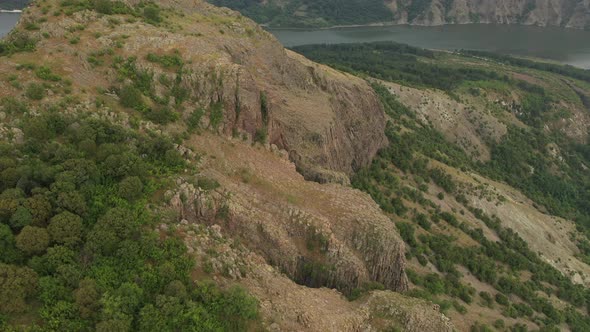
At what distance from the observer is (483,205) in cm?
7644

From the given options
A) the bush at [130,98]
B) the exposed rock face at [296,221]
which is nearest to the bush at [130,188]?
the exposed rock face at [296,221]

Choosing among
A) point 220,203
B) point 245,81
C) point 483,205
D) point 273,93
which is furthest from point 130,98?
point 483,205

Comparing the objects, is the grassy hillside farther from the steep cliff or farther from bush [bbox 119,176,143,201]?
bush [bbox 119,176,143,201]

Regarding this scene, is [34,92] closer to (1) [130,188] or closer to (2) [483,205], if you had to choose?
(1) [130,188]

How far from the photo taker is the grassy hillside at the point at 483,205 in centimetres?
5450

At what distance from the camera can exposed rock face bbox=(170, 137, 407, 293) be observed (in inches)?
1346

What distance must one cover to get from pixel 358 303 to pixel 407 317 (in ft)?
12.7

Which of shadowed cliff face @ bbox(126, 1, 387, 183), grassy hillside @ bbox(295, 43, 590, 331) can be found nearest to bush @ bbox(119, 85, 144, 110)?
shadowed cliff face @ bbox(126, 1, 387, 183)

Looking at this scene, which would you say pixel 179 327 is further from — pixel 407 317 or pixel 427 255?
pixel 427 255

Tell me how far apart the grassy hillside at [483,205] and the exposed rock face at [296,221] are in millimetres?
8185

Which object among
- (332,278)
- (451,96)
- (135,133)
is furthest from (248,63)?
(451,96)

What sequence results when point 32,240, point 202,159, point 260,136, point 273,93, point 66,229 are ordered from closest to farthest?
1. point 32,240
2. point 66,229
3. point 202,159
4. point 260,136
5. point 273,93

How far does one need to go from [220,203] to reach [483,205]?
5829 cm

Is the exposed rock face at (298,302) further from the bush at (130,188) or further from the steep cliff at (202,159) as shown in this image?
the bush at (130,188)
